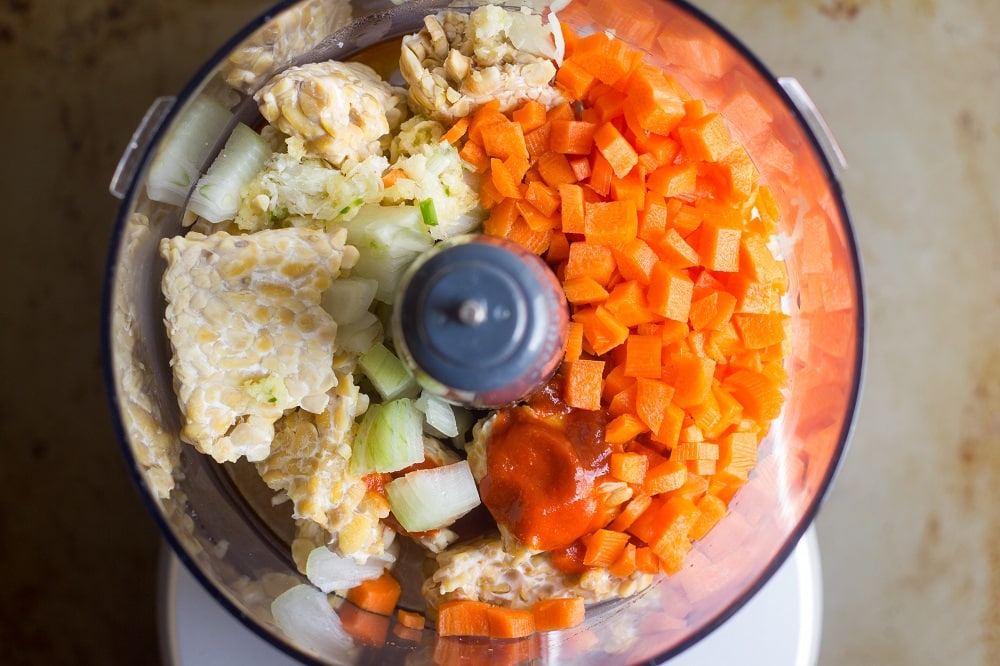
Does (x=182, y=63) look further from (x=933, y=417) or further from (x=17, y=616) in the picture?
(x=933, y=417)

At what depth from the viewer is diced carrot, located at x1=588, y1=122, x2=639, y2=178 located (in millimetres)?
930

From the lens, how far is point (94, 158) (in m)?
1.34

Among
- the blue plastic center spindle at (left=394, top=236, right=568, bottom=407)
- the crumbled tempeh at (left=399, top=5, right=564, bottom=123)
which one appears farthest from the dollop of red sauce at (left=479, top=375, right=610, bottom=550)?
the crumbled tempeh at (left=399, top=5, right=564, bottom=123)

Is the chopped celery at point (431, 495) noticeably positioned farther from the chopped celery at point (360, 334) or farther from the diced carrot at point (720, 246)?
the diced carrot at point (720, 246)

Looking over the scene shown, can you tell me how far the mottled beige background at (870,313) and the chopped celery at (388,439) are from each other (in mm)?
608

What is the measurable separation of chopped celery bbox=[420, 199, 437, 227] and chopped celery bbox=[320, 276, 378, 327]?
97 mm

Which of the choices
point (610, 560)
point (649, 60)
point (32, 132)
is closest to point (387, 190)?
point (649, 60)

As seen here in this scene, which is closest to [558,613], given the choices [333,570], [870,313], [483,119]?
[333,570]

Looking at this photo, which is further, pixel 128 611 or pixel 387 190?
pixel 128 611

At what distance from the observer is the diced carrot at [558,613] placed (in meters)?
0.95

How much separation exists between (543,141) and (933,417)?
0.87 meters

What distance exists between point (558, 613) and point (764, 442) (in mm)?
316

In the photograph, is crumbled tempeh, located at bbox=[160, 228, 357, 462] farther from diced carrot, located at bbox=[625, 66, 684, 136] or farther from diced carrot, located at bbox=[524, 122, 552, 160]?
diced carrot, located at bbox=[625, 66, 684, 136]

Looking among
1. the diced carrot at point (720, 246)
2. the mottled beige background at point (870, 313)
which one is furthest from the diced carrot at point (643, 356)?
the mottled beige background at point (870, 313)
